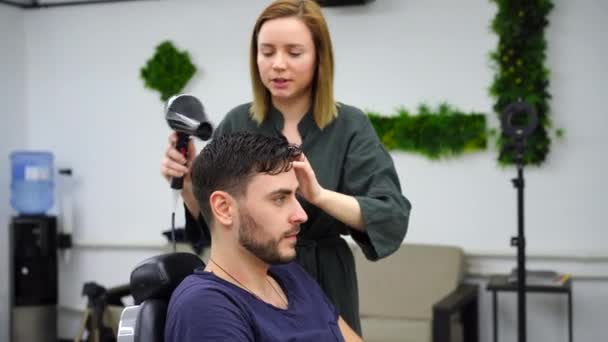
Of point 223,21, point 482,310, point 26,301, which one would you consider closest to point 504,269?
point 482,310

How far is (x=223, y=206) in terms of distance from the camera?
1.67m

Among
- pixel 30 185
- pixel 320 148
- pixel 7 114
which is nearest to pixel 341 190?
pixel 320 148

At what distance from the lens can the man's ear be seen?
1660 millimetres

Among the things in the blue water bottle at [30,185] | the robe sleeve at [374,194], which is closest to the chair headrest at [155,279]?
the robe sleeve at [374,194]

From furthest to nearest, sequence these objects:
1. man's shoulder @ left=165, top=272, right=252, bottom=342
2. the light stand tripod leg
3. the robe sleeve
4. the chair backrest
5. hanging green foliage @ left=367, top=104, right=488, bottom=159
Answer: hanging green foliage @ left=367, top=104, right=488, bottom=159
the chair backrest
the light stand tripod leg
the robe sleeve
man's shoulder @ left=165, top=272, right=252, bottom=342

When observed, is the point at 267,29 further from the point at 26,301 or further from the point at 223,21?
the point at 26,301

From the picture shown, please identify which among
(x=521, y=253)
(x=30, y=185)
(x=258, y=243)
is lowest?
(x=521, y=253)

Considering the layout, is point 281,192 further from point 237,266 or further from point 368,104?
point 368,104

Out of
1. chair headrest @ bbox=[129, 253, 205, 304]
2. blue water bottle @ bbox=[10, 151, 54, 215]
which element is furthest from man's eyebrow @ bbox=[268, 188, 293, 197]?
blue water bottle @ bbox=[10, 151, 54, 215]

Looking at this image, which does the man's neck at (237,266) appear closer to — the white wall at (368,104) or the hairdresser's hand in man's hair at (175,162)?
the hairdresser's hand in man's hair at (175,162)

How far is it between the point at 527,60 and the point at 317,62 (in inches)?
116

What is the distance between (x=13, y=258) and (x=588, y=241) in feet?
10.5

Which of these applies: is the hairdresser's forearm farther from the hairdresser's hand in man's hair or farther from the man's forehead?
the hairdresser's hand in man's hair

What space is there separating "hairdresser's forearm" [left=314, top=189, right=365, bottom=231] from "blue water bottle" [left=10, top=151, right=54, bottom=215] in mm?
4036
